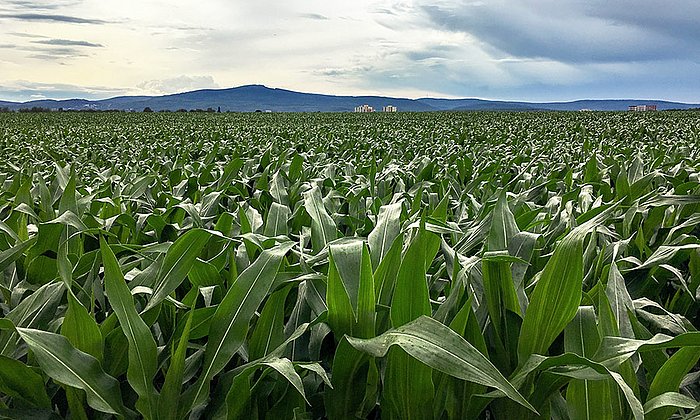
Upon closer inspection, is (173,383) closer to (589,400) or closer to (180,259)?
(180,259)

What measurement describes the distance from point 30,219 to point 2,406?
1755mm

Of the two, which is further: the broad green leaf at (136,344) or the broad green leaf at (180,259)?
the broad green leaf at (180,259)

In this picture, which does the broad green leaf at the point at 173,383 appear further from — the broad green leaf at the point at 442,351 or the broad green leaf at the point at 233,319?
the broad green leaf at the point at 442,351

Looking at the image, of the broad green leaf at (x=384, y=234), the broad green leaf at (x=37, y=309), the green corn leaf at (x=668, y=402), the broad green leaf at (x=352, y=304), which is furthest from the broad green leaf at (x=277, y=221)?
the green corn leaf at (x=668, y=402)

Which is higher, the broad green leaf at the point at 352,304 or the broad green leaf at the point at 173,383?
the broad green leaf at the point at 352,304

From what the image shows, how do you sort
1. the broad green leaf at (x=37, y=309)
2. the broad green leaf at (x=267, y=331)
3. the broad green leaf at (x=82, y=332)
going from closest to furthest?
the broad green leaf at (x=82, y=332)
the broad green leaf at (x=267, y=331)
the broad green leaf at (x=37, y=309)

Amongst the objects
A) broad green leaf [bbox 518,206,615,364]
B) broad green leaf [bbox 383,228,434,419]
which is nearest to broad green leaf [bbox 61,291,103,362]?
broad green leaf [bbox 383,228,434,419]

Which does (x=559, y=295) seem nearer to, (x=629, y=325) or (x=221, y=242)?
(x=629, y=325)

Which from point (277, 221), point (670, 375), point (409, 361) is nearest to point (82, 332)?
point (409, 361)

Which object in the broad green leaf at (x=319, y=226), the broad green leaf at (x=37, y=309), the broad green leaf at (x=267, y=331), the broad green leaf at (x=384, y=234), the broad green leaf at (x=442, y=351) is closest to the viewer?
the broad green leaf at (x=442, y=351)

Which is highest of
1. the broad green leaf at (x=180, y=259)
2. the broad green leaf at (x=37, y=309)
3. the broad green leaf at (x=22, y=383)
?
the broad green leaf at (x=180, y=259)

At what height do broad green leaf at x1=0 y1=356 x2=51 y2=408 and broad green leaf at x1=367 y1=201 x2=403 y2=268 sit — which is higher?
broad green leaf at x1=367 y1=201 x2=403 y2=268

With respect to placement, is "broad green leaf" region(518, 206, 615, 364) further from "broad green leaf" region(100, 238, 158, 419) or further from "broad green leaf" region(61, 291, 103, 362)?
"broad green leaf" region(61, 291, 103, 362)

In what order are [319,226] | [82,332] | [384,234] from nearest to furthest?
[82,332] < [384,234] < [319,226]
